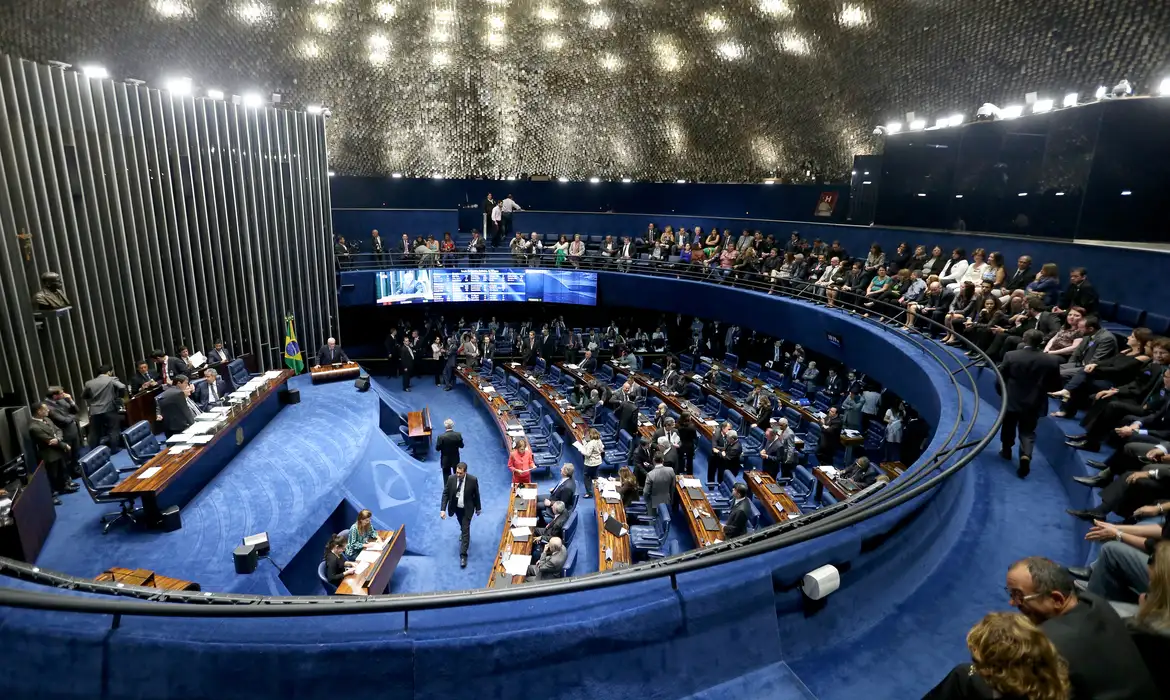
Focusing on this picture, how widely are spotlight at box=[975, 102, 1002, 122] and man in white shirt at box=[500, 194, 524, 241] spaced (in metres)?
14.1

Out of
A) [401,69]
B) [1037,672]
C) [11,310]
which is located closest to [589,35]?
[401,69]

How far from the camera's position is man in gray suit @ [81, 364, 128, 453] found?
379 inches

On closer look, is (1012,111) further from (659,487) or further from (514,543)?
(514,543)

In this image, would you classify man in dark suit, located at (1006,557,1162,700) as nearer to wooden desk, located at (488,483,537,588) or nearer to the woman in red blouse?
wooden desk, located at (488,483,537,588)

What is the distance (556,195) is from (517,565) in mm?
19023

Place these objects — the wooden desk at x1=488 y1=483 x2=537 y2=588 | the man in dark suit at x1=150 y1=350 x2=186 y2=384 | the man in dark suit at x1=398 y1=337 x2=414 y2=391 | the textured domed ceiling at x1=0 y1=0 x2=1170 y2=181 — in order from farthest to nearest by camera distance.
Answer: the man in dark suit at x1=398 y1=337 x2=414 y2=391, the textured domed ceiling at x1=0 y1=0 x2=1170 y2=181, the man in dark suit at x1=150 y1=350 x2=186 y2=384, the wooden desk at x1=488 y1=483 x2=537 y2=588

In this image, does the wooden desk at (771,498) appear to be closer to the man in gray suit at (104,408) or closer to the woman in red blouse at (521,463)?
the woman in red blouse at (521,463)

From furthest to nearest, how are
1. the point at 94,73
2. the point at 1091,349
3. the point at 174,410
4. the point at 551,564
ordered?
the point at 94,73
the point at 174,410
the point at 551,564
the point at 1091,349

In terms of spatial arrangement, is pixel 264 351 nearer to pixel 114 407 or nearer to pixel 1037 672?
Result: pixel 114 407

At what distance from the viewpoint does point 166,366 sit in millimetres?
11164

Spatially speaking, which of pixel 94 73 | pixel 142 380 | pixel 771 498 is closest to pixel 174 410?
pixel 142 380

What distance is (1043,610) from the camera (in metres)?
2.56

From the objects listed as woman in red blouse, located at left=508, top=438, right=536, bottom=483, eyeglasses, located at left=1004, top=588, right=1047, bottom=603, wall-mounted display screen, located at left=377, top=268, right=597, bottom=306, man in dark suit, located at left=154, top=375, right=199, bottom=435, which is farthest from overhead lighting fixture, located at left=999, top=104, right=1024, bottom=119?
man in dark suit, located at left=154, top=375, right=199, bottom=435

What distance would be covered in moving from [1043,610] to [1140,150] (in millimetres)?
11220
